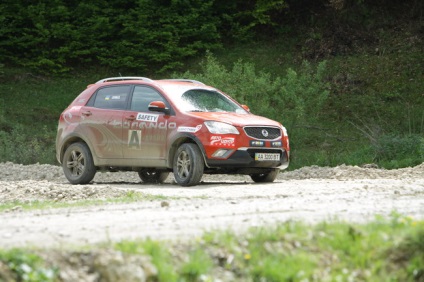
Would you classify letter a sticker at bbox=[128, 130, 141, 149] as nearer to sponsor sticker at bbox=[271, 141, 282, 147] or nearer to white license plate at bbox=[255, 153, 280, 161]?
white license plate at bbox=[255, 153, 280, 161]

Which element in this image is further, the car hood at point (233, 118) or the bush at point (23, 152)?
the bush at point (23, 152)

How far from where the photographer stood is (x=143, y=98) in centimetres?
1641

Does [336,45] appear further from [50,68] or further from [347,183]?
[347,183]

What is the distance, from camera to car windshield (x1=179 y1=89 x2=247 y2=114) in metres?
16.0

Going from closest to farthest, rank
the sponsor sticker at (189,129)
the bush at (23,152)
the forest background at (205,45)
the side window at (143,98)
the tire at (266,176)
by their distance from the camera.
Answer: the sponsor sticker at (189,129) < the side window at (143,98) < the tire at (266,176) < the bush at (23,152) < the forest background at (205,45)

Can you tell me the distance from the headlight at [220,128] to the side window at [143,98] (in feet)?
4.36

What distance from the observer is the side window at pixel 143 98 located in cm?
1625

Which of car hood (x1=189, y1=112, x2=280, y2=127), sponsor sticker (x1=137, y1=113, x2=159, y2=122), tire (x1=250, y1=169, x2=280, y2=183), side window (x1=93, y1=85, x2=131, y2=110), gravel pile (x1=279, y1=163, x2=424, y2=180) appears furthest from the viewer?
gravel pile (x1=279, y1=163, x2=424, y2=180)

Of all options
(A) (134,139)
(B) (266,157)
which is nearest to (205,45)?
(A) (134,139)

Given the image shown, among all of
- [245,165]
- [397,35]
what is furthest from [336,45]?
[245,165]

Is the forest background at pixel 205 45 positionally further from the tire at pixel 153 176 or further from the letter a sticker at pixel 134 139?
the letter a sticker at pixel 134 139

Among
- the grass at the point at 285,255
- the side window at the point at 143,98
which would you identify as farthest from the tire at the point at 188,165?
the grass at the point at 285,255

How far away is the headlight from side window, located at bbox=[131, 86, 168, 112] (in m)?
1.33

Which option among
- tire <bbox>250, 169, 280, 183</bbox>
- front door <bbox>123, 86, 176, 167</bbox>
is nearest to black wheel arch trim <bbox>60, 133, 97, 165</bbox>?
front door <bbox>123, 86, 176, 167</bbox>
